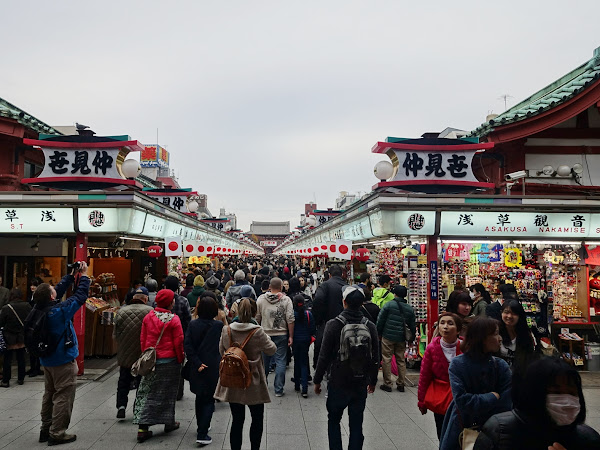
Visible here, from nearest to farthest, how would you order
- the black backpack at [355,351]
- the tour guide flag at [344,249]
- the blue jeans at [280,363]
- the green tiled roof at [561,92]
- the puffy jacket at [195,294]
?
1. the black backpack at [355,351]
2. the blue jeans at [280,363]
3. the puffy jacket at [195,294]
4. the green tiled roof at [561,92]
5. the tour guide flag at [344,249]

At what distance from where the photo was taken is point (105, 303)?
39.5ft

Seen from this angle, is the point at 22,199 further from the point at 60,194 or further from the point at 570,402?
the point at 570,402

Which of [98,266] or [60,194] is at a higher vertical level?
[60,194]

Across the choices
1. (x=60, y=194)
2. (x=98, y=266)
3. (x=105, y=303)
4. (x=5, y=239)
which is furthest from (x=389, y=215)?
(x=98, y=266)

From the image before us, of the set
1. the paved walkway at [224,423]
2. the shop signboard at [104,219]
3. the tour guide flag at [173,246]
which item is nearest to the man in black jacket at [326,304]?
the paved walkway at [224,423]

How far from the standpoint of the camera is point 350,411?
5.15m

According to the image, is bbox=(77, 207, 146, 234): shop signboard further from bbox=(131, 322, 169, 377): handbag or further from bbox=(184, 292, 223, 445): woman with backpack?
bbox=(184, 292, 223, 445): woman with backpack

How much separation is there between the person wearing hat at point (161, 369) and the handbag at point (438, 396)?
3.54m

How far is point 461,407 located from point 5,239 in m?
13.2

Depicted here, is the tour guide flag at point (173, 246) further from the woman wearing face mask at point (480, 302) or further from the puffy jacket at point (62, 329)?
the woman wearing face mask at point (480, 302)

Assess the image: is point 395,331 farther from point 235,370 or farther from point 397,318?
point 235,370

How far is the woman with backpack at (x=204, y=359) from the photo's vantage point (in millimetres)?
5973

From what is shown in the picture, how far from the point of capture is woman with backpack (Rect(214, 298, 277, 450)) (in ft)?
17.3

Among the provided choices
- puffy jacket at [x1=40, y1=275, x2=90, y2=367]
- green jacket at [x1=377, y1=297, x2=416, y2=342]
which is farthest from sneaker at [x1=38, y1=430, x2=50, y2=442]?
green jacket at [x1=377, y1=297, x2=416, y2=342]
